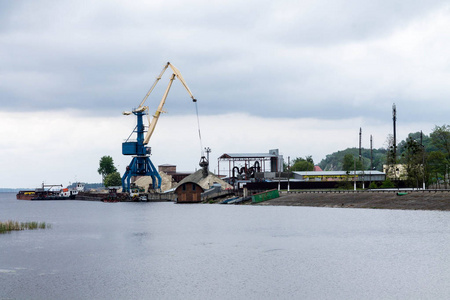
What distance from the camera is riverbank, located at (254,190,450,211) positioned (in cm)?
10094

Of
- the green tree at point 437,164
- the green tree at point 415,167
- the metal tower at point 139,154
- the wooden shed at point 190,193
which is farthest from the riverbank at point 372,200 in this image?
the metal tower at point 139,154

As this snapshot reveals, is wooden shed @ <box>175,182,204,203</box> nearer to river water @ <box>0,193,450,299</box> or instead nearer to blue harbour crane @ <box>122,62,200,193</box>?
blue harbour crane @ <box>122,62,200,193</box>

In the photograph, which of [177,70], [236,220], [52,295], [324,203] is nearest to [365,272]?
[52,295]

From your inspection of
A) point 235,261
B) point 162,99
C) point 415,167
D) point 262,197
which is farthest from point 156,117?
point 235,261

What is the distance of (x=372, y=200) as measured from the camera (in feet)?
376

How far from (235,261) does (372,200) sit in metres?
69.3

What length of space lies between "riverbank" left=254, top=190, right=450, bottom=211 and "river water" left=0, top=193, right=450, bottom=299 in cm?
1556

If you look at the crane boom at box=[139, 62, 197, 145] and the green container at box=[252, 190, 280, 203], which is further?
the crane boom at box=[139, 62, 197, 145]

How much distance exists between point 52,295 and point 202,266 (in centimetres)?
1415

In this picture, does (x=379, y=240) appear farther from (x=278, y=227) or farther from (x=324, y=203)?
(x=324, y=203)

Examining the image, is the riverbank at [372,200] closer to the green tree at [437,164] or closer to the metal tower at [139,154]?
the green tree at [437,164]

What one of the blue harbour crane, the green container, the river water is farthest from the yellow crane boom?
the river water

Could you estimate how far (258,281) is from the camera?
138 ft

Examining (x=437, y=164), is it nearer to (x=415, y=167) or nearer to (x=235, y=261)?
(x=415, y=167)
